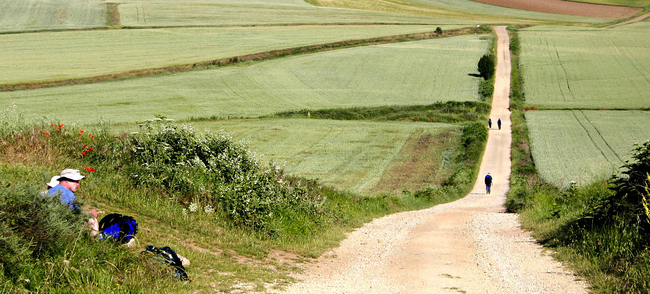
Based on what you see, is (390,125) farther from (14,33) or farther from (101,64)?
(14,33)

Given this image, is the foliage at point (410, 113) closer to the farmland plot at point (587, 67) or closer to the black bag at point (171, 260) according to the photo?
the farmland plot at point (587, 67)

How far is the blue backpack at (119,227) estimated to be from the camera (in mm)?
9289

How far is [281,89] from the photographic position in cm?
6359

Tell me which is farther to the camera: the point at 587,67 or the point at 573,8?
the point at 573,8

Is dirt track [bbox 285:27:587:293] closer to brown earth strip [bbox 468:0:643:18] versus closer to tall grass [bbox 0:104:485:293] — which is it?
tall grass [bbox 0:104:485:293]

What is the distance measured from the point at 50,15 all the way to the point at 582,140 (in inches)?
3528

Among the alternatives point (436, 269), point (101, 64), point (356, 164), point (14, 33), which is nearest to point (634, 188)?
point (436, 269)

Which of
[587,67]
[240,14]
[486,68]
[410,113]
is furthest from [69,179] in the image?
[240,14]

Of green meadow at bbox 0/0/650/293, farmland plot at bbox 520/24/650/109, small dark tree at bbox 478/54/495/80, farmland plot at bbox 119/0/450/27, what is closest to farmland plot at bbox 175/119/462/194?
green meadow at bbox 0/0/650/293

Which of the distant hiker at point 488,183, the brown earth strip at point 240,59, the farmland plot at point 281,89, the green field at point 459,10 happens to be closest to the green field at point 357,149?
the distant hiker at point 488,183

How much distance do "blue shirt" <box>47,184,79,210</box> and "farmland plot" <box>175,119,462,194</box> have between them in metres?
19.9

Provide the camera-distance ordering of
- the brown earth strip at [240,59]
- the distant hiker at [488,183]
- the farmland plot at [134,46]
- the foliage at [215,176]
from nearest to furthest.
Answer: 1. the foliage at [215,176]
2. the distant hiker at [488,183]
3. the brown earth strip at [240,59]
4. the farmland plot at [134,46]

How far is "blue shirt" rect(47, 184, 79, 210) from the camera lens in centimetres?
843

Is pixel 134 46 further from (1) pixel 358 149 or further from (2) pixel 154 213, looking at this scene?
(2) pixel 154 213
